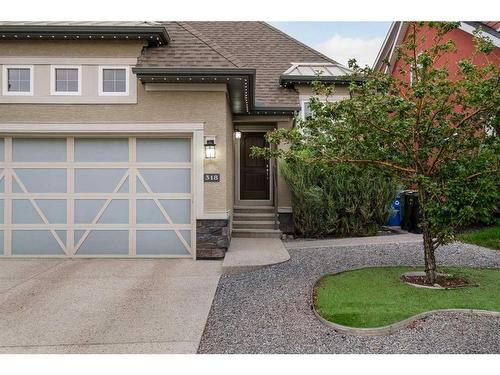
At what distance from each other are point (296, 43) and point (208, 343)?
1171 cm

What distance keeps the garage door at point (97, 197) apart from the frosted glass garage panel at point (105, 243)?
19 mm

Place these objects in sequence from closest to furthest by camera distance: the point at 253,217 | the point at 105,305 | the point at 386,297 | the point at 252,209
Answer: the point at 386,297 → the point at 105,305 → the point at 253,217 → the point at 252,209

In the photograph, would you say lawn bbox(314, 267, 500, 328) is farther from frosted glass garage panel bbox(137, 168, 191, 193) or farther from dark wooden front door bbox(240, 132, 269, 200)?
dark wooden front door bbox(240, 132, 269, 200)

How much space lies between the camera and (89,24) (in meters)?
7.76

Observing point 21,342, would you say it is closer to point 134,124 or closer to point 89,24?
point 134,124

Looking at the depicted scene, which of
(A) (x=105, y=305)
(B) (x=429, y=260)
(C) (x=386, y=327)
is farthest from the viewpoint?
(B) (x=429, y=260)

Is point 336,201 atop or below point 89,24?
below

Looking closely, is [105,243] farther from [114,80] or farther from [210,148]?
[114,80]

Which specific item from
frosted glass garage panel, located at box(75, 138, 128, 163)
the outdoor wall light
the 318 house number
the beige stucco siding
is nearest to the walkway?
the beige stucco siding

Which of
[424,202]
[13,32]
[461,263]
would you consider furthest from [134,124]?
[461,263]

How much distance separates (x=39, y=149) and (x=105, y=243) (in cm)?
223

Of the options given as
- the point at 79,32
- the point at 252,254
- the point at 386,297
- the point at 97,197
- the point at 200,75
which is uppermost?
the point at 79,32

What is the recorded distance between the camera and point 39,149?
814 centimetres

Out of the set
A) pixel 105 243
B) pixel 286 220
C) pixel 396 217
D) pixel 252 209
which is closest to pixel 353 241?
pixel 286 220
